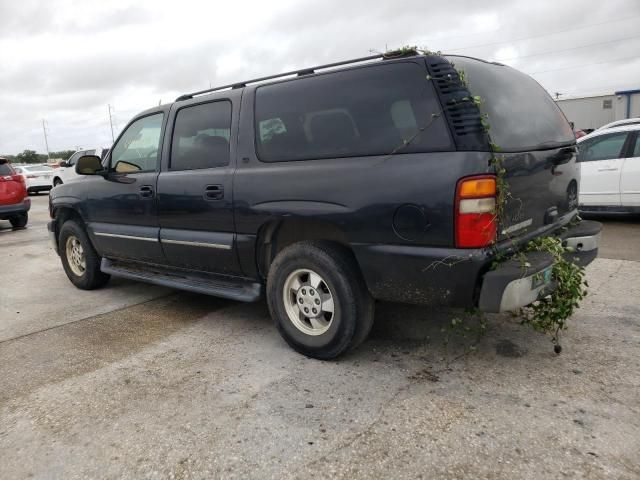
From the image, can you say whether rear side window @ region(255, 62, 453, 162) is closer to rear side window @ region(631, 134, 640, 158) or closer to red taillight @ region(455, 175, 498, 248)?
red taillight @ region(455, 175, 498, 248)

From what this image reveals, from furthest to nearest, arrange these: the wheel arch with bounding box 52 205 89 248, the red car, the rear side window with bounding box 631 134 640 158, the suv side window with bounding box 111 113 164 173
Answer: the red car, the rear side window with bounding box 631 134 640 158, the wheel arch with bounding box 52 205 89 248, the suv side window with bounding box 111 113 164 173

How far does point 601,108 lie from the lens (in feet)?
69.7

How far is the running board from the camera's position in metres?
3.88

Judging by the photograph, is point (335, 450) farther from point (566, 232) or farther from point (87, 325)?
point (87, 325)

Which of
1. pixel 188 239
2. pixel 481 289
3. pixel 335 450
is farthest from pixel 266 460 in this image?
pixel 188 239

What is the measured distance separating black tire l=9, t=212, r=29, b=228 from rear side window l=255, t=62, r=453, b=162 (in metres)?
9.52

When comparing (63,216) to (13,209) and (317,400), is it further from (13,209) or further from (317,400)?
(13,209)

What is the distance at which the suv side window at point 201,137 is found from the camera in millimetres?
3926

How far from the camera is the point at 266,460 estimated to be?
94.0 inches

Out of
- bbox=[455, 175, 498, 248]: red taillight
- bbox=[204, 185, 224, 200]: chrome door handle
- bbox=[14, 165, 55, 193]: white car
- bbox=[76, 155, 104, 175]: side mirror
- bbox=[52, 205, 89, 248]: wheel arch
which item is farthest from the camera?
bbox=[14, 165, 55, 193]: white car

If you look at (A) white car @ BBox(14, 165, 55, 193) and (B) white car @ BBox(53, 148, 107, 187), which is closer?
(B) white car @ BBox(53, 148, 107, 187)

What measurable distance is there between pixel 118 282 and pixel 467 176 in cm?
450

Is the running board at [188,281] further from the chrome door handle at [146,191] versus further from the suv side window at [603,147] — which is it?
the suv side window at [603,147]

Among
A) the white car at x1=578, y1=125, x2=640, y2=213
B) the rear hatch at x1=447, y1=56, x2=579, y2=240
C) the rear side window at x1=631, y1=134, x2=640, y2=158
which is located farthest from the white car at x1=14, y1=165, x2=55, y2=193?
the rear hatch at x1=447, y1=56, x2=579, y2=240
